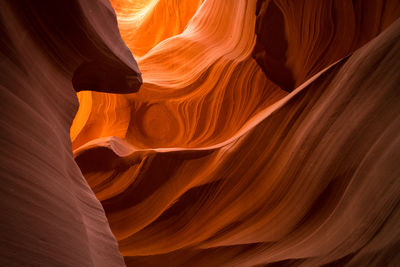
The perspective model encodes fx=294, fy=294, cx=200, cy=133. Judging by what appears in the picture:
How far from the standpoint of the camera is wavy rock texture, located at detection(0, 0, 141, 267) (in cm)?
78

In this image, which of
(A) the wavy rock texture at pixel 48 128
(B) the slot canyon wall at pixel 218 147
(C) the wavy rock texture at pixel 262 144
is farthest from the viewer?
(C) the wavy rock texture at pixel 262 144

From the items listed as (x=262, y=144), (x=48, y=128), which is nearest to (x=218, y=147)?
(x=262, y=144)

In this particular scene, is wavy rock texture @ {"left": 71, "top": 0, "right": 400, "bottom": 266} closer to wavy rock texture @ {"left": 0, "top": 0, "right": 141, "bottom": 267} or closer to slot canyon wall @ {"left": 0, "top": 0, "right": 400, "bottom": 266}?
slot canyon wall @ {"left": 0, "top": 0, "right": 400, "bottom": 266}

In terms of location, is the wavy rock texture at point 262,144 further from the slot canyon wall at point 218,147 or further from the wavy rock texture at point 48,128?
the wavy rock texture at point 48,128

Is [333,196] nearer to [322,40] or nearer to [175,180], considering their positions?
[175,180]

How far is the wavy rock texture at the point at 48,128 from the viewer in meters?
0.78

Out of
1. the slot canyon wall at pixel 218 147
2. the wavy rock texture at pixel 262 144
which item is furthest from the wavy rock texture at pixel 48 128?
the wavy rock texture at pixel 262 144

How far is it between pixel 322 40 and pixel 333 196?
1688 mm

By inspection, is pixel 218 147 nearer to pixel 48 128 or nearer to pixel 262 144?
pixel 262 144

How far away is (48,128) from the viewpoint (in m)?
1.06

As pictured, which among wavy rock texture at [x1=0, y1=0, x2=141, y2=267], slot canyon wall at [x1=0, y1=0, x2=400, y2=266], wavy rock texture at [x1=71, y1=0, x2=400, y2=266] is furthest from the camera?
wavy rock texture at [x1=71, y1=0, x2=400, y2=266]

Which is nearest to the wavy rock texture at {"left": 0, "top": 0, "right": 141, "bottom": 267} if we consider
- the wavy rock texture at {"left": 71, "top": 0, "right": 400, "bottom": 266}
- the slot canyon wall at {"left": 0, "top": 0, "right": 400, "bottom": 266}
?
the slot canyon wall at {"left": 0, "top": 0, "right": 400, "bottom": 266}

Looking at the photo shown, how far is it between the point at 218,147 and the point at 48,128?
57.4 inches

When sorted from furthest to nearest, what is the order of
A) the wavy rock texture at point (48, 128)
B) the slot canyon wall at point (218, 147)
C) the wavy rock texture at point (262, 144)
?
the wavy rock texture at point (262, 144) < the slot canyon wall at point (218, 147) < the wavy rock texture at point (48, 128)
